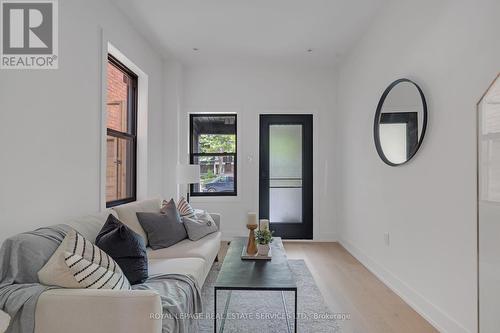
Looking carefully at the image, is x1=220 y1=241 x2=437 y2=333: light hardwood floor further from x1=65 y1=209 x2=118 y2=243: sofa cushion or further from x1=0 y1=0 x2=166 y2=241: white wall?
x1=0 y1=0 x2=166 y2=241: white wall

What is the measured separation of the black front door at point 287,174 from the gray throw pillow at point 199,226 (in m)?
1.56

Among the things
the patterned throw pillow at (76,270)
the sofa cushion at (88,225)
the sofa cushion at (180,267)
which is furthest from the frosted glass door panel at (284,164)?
the patterned throw pillow at (76,270)

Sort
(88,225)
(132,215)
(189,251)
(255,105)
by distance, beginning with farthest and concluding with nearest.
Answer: (255,105)
(132,215)
(189,251)
(88,225)

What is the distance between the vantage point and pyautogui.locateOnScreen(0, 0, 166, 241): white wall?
1.92 meters

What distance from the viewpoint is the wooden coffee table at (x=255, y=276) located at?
Answer: 1.90 metres

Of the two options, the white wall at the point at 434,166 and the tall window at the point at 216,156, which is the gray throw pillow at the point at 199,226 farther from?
the white wall at the point at 434,166

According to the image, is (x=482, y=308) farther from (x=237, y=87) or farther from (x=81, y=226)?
(x=237, y=87)

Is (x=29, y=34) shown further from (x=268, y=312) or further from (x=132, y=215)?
(x=268, y=312)

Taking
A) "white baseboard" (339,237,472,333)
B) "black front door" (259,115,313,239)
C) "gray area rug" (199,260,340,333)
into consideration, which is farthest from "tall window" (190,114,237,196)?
"white baseboard" (339,237,472,333)

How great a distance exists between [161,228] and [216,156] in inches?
87.8

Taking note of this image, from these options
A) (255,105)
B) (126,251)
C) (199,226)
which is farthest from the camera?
(255,105)

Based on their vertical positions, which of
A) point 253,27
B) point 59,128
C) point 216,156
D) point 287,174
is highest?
point 253,27

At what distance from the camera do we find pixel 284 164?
4.90 m

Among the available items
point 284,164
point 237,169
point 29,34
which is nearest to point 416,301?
point 284,164
